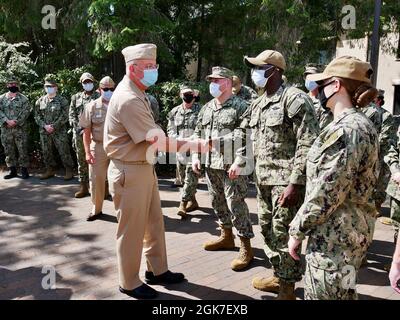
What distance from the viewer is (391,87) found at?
1850cm

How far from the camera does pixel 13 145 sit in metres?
8.91

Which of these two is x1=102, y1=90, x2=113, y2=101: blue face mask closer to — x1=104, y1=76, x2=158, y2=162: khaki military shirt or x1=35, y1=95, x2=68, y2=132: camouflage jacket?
x1=104, y1=76, x2=158, y2=162: khaki military shirt

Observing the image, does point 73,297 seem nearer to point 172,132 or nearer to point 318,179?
point 318,179

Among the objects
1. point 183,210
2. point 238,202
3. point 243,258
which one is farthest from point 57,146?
point 243,258

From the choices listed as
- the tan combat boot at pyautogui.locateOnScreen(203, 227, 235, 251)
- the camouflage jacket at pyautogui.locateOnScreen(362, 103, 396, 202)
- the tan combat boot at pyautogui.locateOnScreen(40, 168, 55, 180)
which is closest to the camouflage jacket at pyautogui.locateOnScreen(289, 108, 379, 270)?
the tan combat boot at pyautogui.locateOnScreen(203, 227, 235, 251)

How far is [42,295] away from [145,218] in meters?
1.21

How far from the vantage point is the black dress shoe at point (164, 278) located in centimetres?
394

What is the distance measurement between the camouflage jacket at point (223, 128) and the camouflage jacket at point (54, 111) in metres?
5.09

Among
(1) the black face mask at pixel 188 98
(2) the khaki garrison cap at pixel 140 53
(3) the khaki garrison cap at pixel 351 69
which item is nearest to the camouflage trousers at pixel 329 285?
(3) the khaki garrison cap at pixel 351 69

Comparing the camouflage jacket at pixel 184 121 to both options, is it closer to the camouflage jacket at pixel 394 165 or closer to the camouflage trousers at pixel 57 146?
the camouflage trousers at pixel 57 146

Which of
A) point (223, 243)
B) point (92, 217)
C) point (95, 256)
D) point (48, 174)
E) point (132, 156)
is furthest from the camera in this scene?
point (48, 174)

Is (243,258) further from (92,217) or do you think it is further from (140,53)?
(92,217)

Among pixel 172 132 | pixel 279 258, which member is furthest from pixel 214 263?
pixel 172 132

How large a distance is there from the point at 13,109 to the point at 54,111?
936 millimetres
